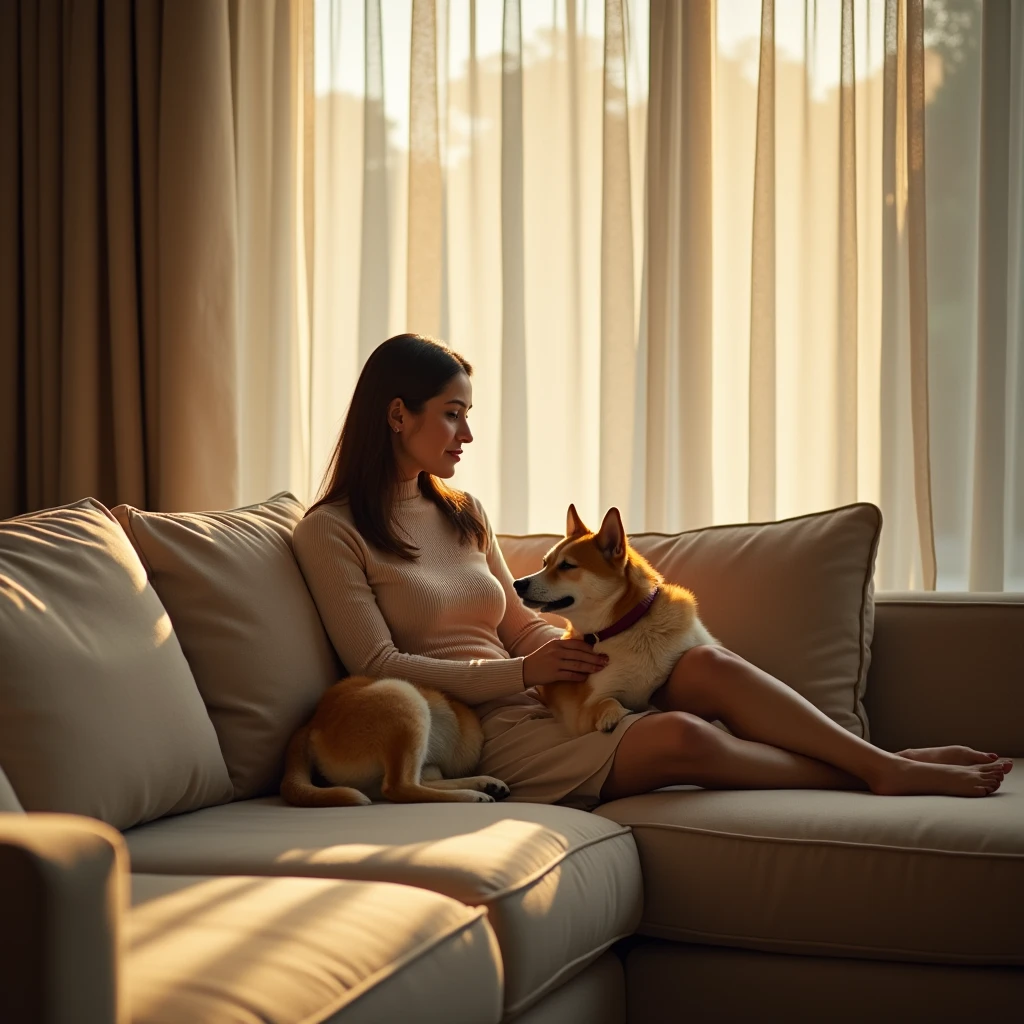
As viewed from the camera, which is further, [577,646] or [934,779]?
[577,646]

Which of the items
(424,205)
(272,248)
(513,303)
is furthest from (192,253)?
(513,303)

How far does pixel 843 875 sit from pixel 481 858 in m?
0.55

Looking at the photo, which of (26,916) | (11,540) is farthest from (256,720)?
(26,916)

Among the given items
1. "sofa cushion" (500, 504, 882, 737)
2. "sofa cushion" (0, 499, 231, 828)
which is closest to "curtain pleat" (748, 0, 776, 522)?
"sofa cushion" (500, 504, 882, 737)

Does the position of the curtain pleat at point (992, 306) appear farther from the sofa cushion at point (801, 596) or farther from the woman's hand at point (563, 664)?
the woman's hand at point (563, 664)

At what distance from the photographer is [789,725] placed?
191 centimetres

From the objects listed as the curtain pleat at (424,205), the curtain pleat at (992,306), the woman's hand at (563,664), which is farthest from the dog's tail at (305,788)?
the curtain pleat at (992,306)

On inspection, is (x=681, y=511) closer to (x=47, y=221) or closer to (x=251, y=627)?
(x=251, y=627)

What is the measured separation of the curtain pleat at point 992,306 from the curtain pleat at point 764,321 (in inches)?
20.0

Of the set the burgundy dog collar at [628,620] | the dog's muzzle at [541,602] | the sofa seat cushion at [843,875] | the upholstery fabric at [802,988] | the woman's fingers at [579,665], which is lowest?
the upholstery fabric at [802,988]

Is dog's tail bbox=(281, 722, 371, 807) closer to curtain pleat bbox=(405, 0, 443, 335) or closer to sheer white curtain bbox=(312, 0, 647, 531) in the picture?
sheer white curtain bbox=(312, 0, 647, 531)

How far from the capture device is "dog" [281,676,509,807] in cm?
184

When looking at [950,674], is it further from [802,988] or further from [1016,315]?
[1016,315]

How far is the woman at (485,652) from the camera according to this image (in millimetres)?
1868
